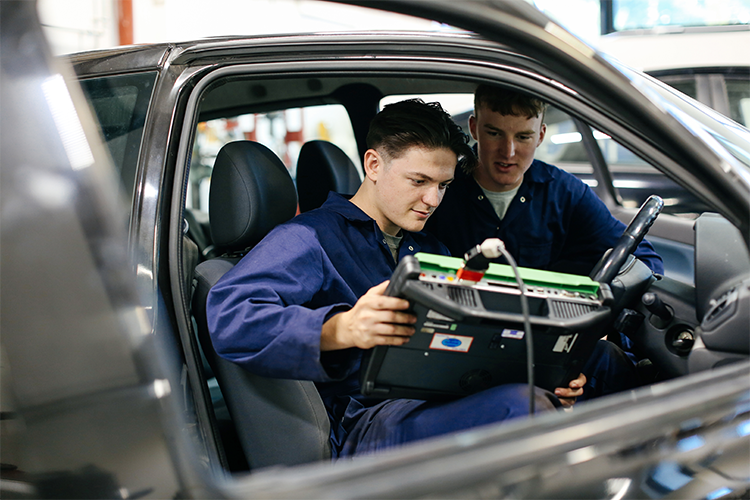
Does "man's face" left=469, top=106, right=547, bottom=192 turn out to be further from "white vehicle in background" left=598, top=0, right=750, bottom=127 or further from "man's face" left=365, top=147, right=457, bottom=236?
"white vehicle in background" left=598, top=0, right=750, bottom=127

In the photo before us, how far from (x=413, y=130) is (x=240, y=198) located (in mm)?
504

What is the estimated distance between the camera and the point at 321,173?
6.95 ft

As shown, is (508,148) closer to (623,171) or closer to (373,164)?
(373,164)

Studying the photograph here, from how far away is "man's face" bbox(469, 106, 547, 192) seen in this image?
188cm

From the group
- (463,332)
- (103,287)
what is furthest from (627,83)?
(103,287)

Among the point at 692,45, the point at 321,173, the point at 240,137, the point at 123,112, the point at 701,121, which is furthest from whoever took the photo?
the point at 240,137

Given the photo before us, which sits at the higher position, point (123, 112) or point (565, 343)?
point (123, 112)

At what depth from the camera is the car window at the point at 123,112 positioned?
1.30m

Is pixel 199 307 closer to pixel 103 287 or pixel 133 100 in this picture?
pixel 133 100

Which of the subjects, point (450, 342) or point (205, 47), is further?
point (205, 47)

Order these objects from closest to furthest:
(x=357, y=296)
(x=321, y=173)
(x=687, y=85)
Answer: (x=357, y=296), (x=321, y=173), (x=687, y=85)

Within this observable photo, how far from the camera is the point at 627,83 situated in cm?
98

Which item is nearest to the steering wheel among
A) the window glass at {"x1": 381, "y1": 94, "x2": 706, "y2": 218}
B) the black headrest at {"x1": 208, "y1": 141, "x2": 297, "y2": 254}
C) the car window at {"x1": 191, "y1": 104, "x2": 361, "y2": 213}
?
the black headrest at {"x1": 208, "y1": 141, "x2": 297, "y2": 254}

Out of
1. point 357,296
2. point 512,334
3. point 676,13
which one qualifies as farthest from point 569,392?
point 676,13
